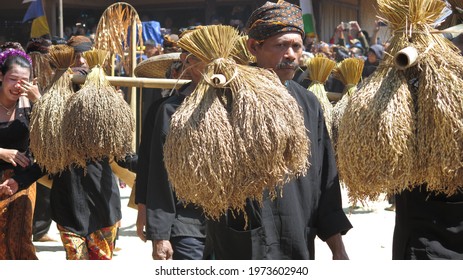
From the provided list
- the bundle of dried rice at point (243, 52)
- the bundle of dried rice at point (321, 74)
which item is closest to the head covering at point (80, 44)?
the bundle of dried rice at point (321, 74)

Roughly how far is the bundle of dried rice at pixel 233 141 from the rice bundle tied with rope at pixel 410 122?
0.25 meters

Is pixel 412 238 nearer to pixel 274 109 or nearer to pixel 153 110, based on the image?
pixel 274 109

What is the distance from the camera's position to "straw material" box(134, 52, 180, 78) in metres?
7.23

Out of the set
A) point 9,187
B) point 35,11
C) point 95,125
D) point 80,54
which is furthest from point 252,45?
Answer: point 35,11

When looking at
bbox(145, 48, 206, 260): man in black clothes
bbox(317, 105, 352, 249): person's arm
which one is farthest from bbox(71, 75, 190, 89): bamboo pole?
bbox(317, 105, 352, 249): person's arm

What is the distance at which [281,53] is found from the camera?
4105mm

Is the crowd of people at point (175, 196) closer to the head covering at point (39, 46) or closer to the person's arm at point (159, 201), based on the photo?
the person's arm at point (159, 201)

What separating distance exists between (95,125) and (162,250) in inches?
76.3

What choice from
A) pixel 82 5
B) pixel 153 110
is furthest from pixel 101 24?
pixel 82 5

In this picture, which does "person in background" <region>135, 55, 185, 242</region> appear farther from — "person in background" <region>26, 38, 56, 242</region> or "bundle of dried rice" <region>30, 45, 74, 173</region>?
"person in background" <region>26, 38, 56, 242</region>

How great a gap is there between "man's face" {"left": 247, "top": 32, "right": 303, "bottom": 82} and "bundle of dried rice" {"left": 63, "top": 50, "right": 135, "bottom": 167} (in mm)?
2281

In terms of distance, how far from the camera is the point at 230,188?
354 centimetres

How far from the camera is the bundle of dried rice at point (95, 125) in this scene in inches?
243

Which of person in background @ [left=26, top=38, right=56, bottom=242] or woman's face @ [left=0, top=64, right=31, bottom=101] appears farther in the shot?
person in background @ [left=26, top=38, right=56, bottom=242]
